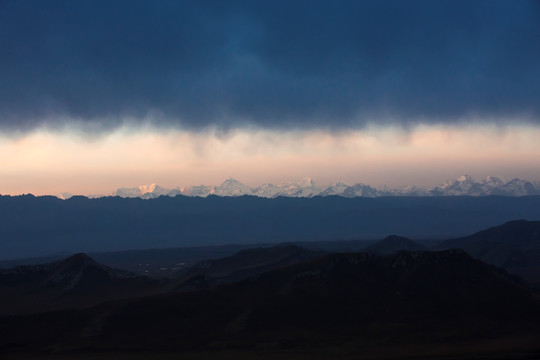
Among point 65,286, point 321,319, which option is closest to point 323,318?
point 321,319

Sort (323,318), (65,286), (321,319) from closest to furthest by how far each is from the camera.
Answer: (321,319), (323,318), (65,286)

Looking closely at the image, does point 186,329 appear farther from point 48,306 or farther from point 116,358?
point 48,306

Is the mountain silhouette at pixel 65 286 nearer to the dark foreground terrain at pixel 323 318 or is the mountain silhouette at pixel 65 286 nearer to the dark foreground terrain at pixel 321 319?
the dark foreground terrain at pixel 321 319

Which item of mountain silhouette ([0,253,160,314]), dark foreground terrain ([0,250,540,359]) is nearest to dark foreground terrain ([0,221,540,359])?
dark foreground terrain ([0,250,540,359])

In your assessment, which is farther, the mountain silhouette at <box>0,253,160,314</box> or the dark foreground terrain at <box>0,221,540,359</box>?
the mountain silhouette at <box>0,253,160,314</box>

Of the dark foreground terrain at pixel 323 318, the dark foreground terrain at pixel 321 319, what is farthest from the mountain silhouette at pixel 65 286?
the dark foreground terrain at pixel 323 318

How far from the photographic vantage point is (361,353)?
3971 inches

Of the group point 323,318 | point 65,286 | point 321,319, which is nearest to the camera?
point 321,319

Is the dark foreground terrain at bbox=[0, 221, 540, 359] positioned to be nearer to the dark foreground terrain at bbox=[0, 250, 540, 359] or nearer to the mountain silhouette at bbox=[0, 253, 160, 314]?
the dark foreground terrain at bbox=[0, 250, 540, 359]

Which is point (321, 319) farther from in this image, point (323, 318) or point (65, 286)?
point (65, 286)

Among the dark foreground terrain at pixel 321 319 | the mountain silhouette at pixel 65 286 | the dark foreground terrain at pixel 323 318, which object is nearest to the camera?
the dark foreground terrain at pixel 321 319

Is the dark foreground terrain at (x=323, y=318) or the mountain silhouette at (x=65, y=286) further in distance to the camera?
the mountain silhouette at (x=65, y=286)

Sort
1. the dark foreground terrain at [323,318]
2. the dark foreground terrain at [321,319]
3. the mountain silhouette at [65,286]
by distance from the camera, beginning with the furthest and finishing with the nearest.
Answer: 1. the mountain silhouette at [65,286]
2. the dark foreground terrain at [323,318]
3. the dark foreground terrain at [321,319]

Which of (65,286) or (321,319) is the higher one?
(65,286)
